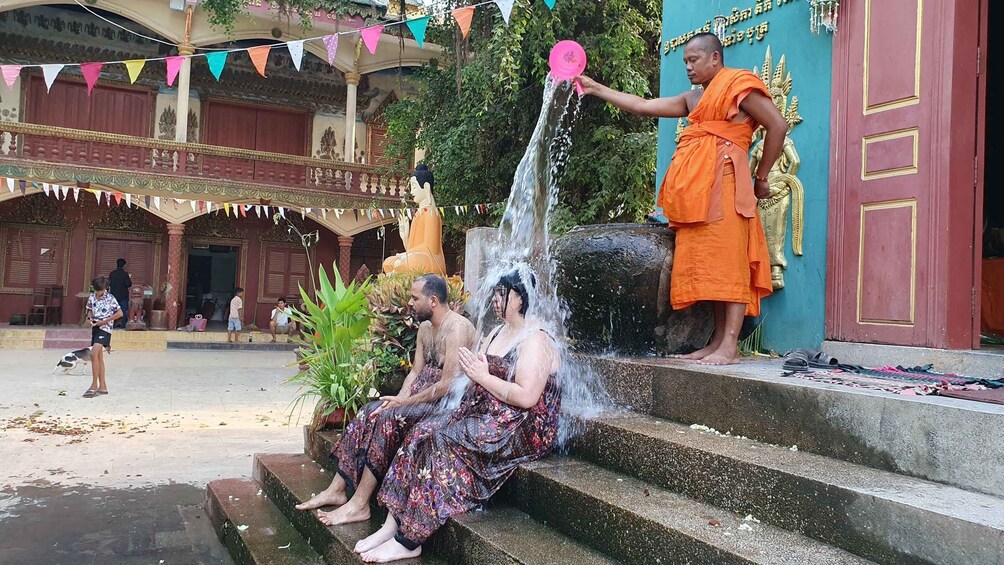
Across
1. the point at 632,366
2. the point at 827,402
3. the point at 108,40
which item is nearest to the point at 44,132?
the point at 108,40

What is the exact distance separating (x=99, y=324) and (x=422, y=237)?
4393mm

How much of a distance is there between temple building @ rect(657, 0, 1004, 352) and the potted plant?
8.39ft

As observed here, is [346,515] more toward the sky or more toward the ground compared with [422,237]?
more toward the ground

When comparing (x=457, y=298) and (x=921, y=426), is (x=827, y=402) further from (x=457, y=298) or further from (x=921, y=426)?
(x=457, y=298)

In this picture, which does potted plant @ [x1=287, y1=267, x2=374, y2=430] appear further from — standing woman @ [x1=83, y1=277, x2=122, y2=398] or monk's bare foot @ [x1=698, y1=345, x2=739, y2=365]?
standing woman @ [x1=83, y1=277, x2=122, y2=398]

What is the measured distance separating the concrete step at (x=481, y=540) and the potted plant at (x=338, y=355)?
833 mm

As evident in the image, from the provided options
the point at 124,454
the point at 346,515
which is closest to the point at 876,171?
the point at 346,515

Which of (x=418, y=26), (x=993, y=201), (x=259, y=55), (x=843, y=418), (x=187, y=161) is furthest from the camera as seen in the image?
(x=187, y=161)

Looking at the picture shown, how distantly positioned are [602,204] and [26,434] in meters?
7.28

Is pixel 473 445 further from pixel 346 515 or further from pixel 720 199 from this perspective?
pixel 720 199

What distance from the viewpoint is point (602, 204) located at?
1009 cm

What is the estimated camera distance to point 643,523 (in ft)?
7.08

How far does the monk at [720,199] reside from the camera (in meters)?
3.37

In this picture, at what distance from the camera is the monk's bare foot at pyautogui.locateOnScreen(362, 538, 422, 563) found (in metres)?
2.66
